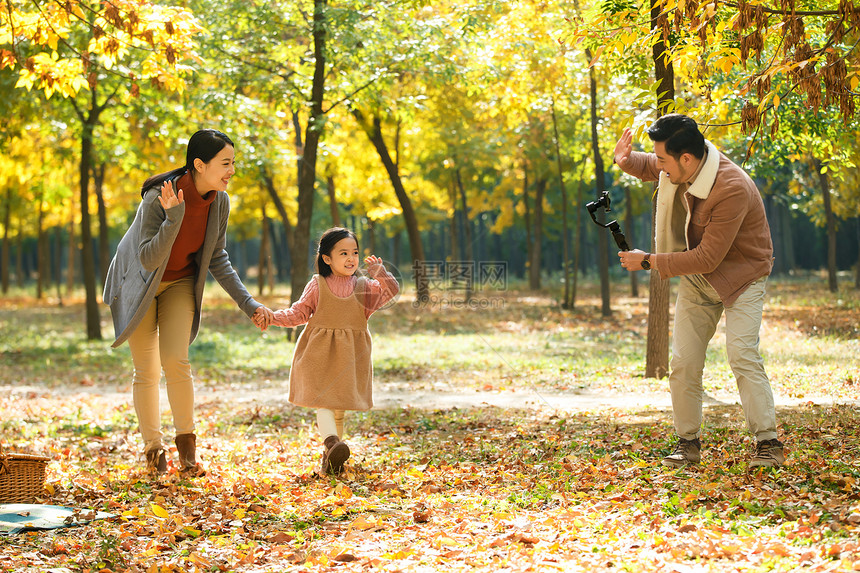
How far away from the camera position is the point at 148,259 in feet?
16.6

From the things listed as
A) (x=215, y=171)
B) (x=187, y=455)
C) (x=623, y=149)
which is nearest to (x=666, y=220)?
(x=623, y=149)

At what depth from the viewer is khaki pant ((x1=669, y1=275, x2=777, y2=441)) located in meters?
4.60

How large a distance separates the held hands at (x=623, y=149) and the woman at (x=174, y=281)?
241cm

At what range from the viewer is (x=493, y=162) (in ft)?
74.9

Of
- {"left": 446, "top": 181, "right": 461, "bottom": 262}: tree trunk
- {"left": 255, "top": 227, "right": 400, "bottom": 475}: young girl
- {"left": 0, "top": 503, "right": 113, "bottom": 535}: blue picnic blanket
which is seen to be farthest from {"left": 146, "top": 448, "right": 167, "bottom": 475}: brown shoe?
{"left": 446, "top": 181, "right": 461, "bottom": 262}: tree trunk

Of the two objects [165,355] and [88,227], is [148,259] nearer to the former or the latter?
[165,355]

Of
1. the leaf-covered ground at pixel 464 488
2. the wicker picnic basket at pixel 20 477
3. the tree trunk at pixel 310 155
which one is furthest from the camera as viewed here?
the tree trunk at pixel 310 155

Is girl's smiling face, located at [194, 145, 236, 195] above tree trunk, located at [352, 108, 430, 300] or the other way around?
the other way around

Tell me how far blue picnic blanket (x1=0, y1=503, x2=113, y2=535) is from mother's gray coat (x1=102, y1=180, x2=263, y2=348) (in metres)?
1.11

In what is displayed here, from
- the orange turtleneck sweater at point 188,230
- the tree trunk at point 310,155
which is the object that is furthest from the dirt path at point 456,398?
the orange turtleneck sweater at point 188,230

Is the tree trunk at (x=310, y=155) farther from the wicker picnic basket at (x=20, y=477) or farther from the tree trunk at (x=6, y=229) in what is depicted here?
the tree trunk at (x=6, y=229)

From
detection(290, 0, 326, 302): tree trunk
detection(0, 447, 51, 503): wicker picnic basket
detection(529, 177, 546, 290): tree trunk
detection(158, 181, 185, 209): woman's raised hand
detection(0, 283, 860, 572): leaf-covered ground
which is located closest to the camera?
detection(0, 283, 860, 572): leaf-covered ground

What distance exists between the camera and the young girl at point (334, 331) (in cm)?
549

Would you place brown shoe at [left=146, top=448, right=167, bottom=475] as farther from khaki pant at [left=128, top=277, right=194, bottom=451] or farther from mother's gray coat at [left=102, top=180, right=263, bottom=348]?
mother's gray coat at [left=102, top=180, right=263, bottom=348]
